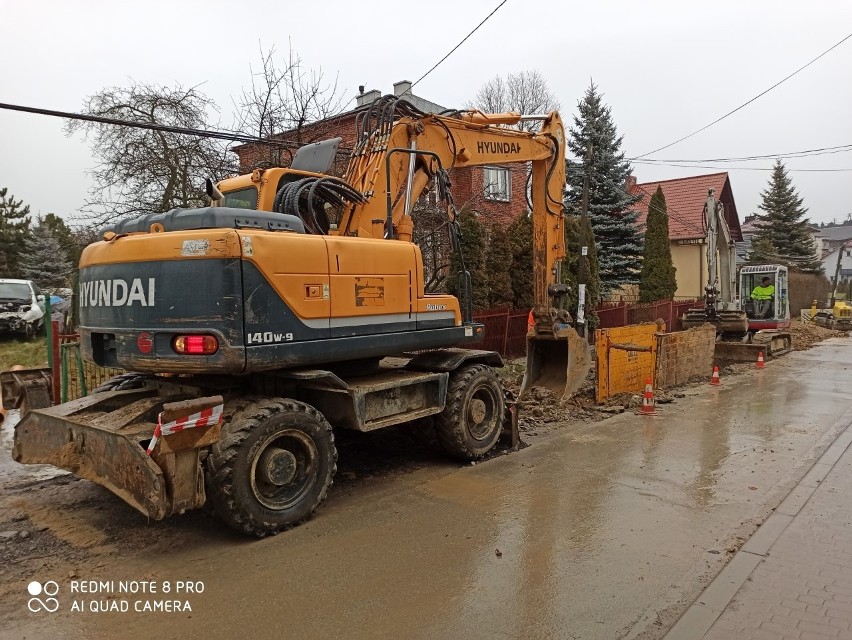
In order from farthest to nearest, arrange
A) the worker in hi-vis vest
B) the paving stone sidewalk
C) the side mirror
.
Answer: the worker in hi-vis vest, the side mirror, the paving stone sidewalk

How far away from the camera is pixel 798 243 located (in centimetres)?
3888

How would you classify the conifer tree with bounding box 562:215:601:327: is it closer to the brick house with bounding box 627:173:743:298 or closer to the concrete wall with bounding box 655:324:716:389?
the concrete wall with bounding box 655:324:716:389

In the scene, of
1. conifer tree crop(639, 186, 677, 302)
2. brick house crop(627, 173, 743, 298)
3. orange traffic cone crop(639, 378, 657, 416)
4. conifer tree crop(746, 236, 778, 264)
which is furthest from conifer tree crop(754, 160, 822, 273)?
orange traffic cone crop(639, 378, 657, 416)

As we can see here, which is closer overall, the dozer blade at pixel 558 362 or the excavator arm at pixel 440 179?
the excavator arm at pixel 440 179

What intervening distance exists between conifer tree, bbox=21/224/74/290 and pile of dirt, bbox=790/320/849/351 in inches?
1284

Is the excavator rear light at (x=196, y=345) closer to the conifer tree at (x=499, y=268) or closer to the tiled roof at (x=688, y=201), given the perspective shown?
the conifer tree at (x=499, y=268)

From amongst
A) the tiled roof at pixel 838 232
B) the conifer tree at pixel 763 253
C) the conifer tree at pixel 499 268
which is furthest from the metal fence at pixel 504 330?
the tiled roof at pixel 838 232

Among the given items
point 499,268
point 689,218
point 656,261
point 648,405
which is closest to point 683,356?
point 648,405

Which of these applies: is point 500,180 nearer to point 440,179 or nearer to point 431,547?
point 440,179

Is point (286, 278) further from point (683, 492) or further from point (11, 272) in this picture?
point (11, 272)

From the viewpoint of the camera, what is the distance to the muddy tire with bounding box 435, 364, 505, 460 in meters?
6.44

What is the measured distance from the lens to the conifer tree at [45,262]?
103 ft

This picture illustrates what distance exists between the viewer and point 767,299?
19.4 meters

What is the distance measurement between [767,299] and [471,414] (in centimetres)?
1662
